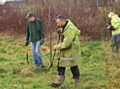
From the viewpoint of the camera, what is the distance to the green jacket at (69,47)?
6.25m

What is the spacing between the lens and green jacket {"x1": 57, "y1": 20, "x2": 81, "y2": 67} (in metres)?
6.25

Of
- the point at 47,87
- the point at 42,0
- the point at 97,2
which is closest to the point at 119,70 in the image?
the point at 47,87

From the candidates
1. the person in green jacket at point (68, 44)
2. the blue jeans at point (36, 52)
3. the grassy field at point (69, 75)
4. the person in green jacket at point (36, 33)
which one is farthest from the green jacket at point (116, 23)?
the person in green jacket at point (68, 44)

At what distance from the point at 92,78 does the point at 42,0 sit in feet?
40.4

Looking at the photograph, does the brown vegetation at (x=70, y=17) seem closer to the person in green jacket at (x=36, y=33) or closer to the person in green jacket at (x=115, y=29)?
the person in green jacket at (x=115, y=29)

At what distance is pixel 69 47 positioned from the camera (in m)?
6.40

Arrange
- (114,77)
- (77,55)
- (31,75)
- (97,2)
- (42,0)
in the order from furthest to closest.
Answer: (42,0) < (97,2) < (31,75) < (114,77) < (77,55)

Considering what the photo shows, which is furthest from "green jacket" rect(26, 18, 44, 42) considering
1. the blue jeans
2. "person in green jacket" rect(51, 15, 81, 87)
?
"person in green jacket" rect(51, 15, 81, 87)

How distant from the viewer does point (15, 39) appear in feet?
52.9

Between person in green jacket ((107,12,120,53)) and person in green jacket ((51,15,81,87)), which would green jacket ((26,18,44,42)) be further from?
person in green jacket ((107,12,120,53))

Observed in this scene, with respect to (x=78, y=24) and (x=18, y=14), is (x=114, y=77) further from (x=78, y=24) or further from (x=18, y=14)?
(x=18, y=14)

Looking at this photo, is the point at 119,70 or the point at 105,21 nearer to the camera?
the point at 119,70

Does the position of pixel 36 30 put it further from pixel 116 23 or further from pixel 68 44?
pixel 116 23

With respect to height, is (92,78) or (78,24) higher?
(78,24)
